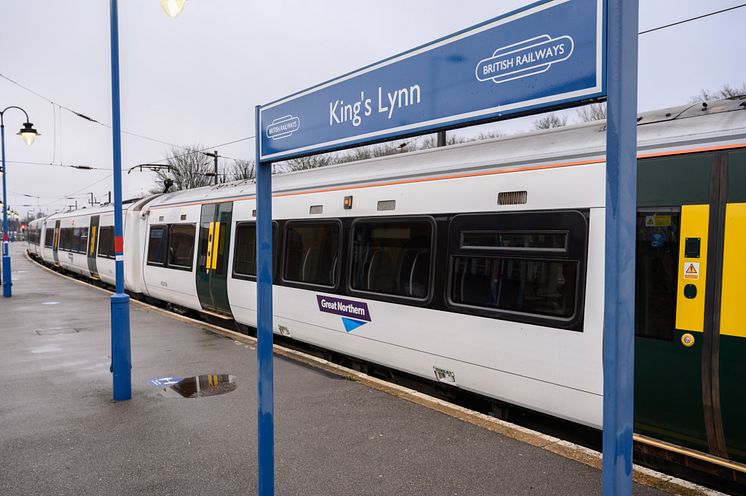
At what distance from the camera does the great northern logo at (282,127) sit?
2.80m

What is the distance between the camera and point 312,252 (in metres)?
7.72

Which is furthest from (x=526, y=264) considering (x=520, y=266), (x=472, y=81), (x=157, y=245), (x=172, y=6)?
(x=157, y=245)

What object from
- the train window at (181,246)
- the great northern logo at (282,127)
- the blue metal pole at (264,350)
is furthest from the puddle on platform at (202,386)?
the train window at (181,246)

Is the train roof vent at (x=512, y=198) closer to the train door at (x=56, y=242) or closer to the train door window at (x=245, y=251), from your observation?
the train door window at (x=245, y=251)

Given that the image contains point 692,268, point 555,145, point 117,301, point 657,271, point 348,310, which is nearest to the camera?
point 692,268

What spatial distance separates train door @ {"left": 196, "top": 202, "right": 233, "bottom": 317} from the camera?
1029cm

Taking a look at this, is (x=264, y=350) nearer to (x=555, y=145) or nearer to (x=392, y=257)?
(x=555, y=145)

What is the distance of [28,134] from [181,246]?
628 cm

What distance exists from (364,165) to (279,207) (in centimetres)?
211

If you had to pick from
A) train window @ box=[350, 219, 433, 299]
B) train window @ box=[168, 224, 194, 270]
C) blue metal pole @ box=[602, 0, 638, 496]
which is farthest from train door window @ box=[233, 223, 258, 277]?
blue metal pole @ box=[602, 0, 638, 496]

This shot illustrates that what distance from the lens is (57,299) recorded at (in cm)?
1571

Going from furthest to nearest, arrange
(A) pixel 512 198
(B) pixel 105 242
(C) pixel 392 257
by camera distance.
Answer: (B) pixel 105 242, (C) pixel 392 257, (A) pixel 512 198

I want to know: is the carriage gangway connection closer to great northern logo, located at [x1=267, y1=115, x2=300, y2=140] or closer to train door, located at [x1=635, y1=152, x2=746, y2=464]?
train door, located at [x1=635, y1=152, x2=746, y2=464]

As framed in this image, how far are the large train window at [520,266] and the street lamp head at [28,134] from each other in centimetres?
1384
